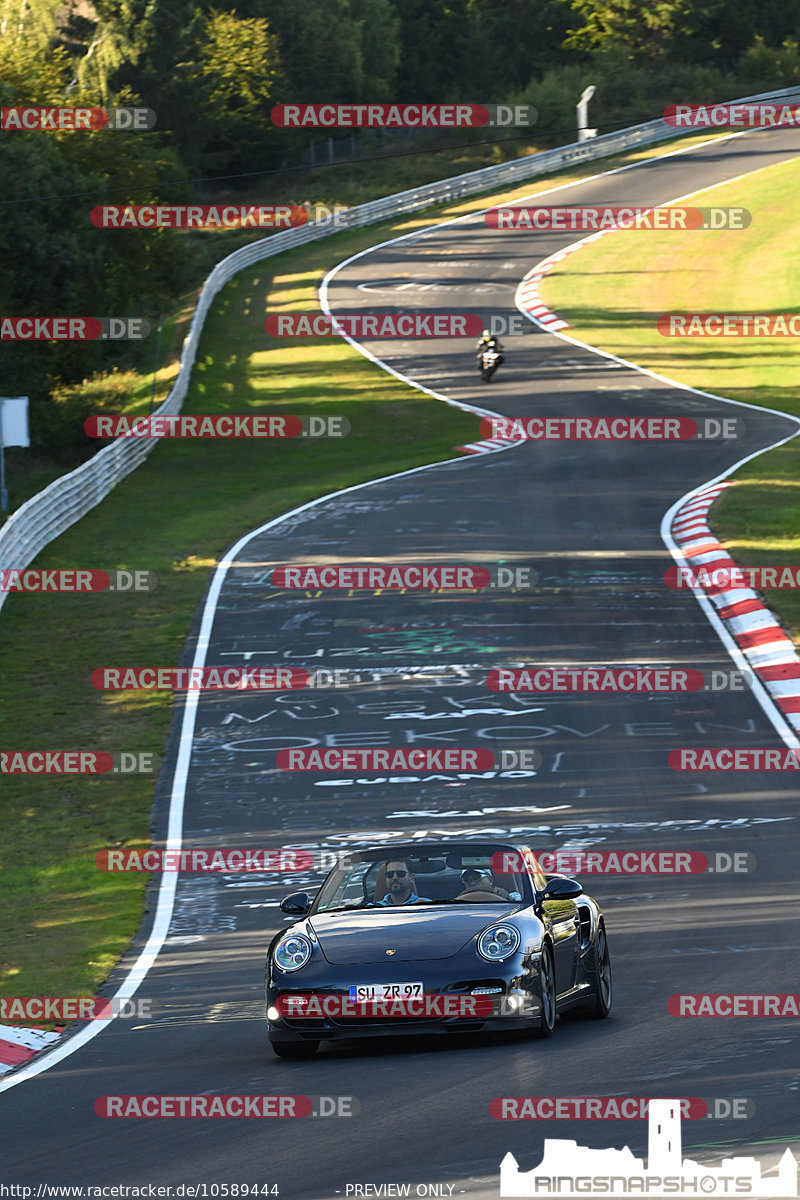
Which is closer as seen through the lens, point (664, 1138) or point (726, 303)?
point (664, 1138)

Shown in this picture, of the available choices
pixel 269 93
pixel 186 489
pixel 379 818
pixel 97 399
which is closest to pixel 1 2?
pixel 269 93

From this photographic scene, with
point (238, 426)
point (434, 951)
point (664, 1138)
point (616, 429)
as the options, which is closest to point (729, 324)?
point (616, 429)

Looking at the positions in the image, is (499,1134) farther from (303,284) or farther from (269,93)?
(269,93)

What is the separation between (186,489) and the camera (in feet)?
119

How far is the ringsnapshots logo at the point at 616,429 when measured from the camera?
123 ft

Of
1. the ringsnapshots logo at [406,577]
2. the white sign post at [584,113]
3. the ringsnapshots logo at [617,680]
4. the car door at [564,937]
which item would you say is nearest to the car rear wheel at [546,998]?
the car door at [564,937]

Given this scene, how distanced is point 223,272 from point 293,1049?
177 ft

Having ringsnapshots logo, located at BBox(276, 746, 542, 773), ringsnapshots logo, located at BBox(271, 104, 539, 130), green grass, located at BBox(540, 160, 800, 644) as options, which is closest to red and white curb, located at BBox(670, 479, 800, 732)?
green grass, located at BBox(540, 160, 800, 644)

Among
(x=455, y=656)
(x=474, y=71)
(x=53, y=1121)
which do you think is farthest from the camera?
(x=474, y=71)

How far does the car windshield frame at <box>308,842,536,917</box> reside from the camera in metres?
10.0

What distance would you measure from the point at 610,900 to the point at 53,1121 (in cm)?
611

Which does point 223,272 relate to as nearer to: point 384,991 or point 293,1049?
point 293,1049

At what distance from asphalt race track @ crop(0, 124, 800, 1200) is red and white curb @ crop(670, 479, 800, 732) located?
1.42 feet

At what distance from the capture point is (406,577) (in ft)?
86.6
